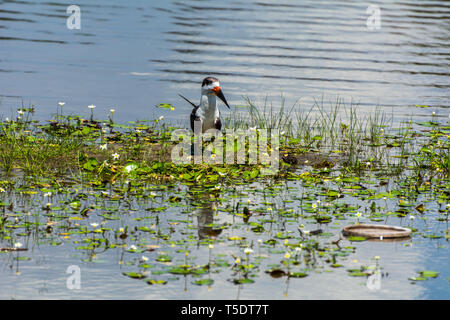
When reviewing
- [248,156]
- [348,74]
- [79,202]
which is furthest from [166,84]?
[79,202]

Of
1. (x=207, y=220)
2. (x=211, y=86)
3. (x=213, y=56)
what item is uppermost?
(x=213, y=56)

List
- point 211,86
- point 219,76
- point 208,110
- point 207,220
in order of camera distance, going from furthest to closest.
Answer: point 219,76, point 208,110, point 211,86, point 207,220

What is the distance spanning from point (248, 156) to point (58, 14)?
19109mm

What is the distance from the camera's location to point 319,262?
23.1 ft

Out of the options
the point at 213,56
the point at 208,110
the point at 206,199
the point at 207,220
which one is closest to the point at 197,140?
the point at 208,110

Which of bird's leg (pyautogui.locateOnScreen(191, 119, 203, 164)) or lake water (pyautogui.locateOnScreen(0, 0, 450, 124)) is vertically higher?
lake water (pyautogui.locateOnScreen(0, 0, 450, 124))

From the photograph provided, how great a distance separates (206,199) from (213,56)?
12638 millimetres

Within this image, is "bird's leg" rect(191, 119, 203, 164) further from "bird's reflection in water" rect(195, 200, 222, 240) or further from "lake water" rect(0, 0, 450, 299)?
"bird's reflection in water" rect(195, 200, 222, 240)

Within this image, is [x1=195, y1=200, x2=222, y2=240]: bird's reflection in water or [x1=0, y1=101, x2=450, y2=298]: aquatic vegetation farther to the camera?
[x1=195, y1=200, x2=222, y2=240]: bird's reflection in water

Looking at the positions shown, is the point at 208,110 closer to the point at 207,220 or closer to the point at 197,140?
the point at 197,140

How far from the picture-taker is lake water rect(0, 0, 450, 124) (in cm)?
1588

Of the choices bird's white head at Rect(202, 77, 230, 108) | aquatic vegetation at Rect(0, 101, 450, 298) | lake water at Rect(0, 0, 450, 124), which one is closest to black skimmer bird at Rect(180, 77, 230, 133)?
bird's white head at Rect(202, 77, 230, 108)

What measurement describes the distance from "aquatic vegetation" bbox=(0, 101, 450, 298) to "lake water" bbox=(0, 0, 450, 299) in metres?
0.07

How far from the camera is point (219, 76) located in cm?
1814
